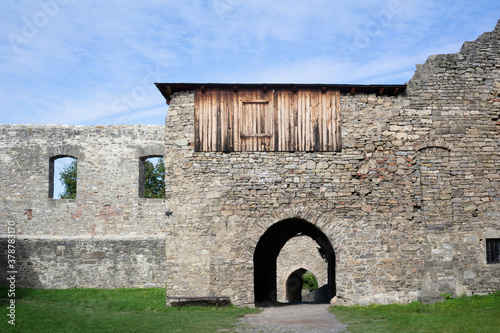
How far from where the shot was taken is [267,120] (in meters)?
13.9

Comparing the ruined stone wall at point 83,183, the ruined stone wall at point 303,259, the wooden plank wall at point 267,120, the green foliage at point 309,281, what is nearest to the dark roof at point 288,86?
the wooden plank wall at point 267,120

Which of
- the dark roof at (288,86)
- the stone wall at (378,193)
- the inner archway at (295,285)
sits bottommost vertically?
the inner archway at (295,285)

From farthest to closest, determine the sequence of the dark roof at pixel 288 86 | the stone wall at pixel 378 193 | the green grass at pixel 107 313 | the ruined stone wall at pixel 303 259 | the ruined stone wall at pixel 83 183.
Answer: the ruined stone wall at pixel 303 259 < the ruined stone wall at pixel 83 183 < the dark roof at pixel 288 86 < the stone wall at pixel 378 193 < the green grass at pixel 107 313

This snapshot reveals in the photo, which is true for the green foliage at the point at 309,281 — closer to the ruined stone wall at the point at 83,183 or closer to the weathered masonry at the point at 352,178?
the ruined stone wall at the point at 83,183

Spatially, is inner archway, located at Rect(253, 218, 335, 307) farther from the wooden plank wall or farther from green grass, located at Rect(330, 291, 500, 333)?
green grass, located at Rect(330, 291, 500, 333)

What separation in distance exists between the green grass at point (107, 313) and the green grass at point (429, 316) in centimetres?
269

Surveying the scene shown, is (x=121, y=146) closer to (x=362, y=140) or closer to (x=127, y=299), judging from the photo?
(x=127, y=299)

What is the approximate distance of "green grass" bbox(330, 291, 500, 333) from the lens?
994cm

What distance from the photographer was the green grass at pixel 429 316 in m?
9.94

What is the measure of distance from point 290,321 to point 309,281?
16.8 meters

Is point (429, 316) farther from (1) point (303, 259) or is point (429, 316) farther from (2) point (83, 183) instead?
(1) point (303, 259)

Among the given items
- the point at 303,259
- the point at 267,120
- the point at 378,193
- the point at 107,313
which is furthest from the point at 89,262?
the point at 303,259

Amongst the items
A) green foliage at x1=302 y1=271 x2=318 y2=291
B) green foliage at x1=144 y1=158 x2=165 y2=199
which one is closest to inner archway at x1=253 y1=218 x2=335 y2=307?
green foliage at x1=302 y1=271 x2=318 y2=291

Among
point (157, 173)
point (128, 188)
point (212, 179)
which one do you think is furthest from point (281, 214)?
point (157, 173)
